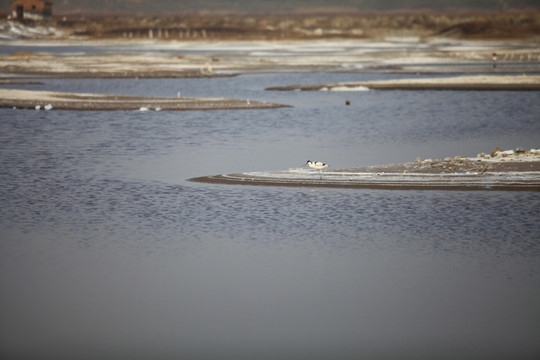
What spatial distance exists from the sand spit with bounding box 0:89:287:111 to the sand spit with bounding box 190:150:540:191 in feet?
72.6

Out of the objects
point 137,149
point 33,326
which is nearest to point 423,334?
point 33,326

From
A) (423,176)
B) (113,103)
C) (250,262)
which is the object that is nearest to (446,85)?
(113,103)

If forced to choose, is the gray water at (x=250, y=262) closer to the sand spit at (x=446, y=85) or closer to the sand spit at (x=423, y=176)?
the sand spit at (x=423, y=176)

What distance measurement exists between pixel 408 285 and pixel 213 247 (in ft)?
12.7

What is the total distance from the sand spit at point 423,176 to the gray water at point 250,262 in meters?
0.83

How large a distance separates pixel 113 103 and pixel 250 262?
33.6m

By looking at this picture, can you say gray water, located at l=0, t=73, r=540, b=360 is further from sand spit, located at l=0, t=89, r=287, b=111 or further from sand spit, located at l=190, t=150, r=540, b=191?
sand spit, located at l=0, t=89, r=287, b=111

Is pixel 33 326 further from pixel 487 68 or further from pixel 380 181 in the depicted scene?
pixel 487 68

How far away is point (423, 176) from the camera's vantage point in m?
22.9

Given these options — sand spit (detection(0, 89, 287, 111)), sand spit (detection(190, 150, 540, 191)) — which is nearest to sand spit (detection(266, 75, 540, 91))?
sand spit (detection(0, 89, 287, 111))

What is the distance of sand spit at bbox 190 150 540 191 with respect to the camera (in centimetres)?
2194

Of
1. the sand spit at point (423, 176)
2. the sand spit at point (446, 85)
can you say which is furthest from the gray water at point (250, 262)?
the sand spit at point (446, 85)

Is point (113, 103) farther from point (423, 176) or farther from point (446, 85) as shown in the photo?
point (423, 176)

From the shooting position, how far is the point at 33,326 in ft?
38.2
